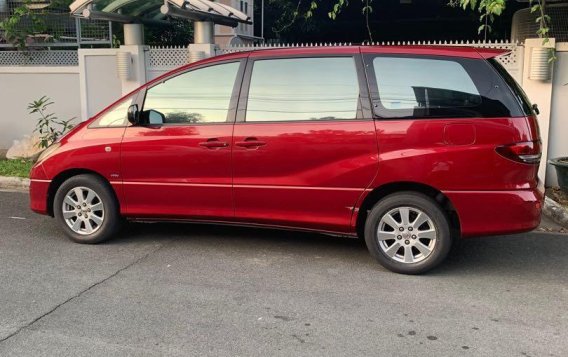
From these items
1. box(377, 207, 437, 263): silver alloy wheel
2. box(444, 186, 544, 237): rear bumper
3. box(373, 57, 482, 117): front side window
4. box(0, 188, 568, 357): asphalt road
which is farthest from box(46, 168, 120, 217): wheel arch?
box(444, 186, 544, 237): rear bumper

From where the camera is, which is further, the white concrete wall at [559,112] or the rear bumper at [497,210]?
the white concrete wall at [559,112]

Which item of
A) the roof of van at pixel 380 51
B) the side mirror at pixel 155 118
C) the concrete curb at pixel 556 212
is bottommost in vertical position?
the concrete curb at pixel 556 212

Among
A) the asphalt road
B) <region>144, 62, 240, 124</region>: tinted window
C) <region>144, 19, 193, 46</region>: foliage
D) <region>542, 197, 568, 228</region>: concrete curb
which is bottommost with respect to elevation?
the asphalt road

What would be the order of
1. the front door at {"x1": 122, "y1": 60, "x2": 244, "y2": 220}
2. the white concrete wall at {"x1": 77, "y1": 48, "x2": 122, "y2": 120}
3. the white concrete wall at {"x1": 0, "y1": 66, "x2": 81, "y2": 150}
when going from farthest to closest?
the white concrete wall at {"x1": 0, "y1": 66, "x2": 81, "y2": 150} → the white concrete wall at {"x1": 77, "y1": 48, "x2": 122, "y2": 120} → the front door at {"x1": 122, "y1": 60, "x2": 244, "y2": 220}

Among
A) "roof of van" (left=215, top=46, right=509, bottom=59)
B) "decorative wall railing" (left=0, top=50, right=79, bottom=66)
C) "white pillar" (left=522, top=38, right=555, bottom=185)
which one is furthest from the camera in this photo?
"decorative wall railing" (left=0, top=50, right=79, bottom=66)

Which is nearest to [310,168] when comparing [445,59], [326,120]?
[326,120]

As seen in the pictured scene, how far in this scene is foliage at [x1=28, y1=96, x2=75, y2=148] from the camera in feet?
30.8

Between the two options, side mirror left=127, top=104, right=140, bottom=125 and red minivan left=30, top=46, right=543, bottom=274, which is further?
side mirror left=127, top=104, right=140, bottom=125

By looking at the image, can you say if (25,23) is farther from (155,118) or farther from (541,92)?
(541,92)

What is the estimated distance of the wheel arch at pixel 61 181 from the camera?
536cm

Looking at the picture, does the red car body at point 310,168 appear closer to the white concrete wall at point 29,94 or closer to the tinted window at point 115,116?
the tinted window at point 115,116

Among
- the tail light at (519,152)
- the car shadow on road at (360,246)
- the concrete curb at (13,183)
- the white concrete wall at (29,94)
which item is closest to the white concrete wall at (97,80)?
Answer: the white concrete wall at (29,94)

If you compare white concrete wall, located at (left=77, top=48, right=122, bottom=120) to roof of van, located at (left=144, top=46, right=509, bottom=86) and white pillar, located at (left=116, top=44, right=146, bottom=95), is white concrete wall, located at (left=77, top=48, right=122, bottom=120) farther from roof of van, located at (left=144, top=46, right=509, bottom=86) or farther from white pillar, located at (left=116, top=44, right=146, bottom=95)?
roof of van, located at (left=144, top=46, right=509, bottom=86)

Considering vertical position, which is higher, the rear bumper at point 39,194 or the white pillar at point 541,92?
the white pillar at point 541,92
